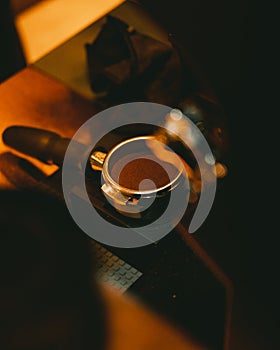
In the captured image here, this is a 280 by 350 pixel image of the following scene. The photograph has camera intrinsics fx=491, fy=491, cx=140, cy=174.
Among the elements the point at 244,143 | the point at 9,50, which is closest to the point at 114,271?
the point at 244,143

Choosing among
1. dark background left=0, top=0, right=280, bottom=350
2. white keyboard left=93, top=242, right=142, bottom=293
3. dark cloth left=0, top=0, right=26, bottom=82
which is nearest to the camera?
dark background left=0, top=0, right=280, bottom=350

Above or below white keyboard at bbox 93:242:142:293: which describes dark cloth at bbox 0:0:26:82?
above

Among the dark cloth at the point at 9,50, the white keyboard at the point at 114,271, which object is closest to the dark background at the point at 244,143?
the white keyboard at the point at 114,271

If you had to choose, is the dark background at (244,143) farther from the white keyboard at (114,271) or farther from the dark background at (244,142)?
the white keyboard at (114,271)

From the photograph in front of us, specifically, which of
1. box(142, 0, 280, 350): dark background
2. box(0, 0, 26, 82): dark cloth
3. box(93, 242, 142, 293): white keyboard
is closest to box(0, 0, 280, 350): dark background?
box(142, 0, 280, 350): dark background

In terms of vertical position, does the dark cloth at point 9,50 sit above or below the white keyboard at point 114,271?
above

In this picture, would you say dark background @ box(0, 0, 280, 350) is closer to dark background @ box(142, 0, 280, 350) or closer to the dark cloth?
dark background @ box(142, 0, 280, 350)

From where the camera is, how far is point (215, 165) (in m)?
0.83

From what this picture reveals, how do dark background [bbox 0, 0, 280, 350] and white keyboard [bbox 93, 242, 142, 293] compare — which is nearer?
dark background [bbox 0, 0, 280, 350]

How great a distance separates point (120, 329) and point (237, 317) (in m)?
0.19

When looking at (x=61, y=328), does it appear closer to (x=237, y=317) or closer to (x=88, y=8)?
(x=237, y=317)

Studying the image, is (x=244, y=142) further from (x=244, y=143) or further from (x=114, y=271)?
(x=114, y=271)

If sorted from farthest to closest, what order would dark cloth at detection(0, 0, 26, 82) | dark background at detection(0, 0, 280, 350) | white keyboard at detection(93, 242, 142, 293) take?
dark cloth at detection(0, 0, 26, 82), white keyboard at detection(93, 242, 142, 293), dark background at detection(0, 0, 280, 350)

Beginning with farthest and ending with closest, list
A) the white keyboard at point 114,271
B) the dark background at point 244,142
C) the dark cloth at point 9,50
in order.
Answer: the dark cloth at point 9,50 < the white keyboard at point 114,271 < the dark background at point 244,142
